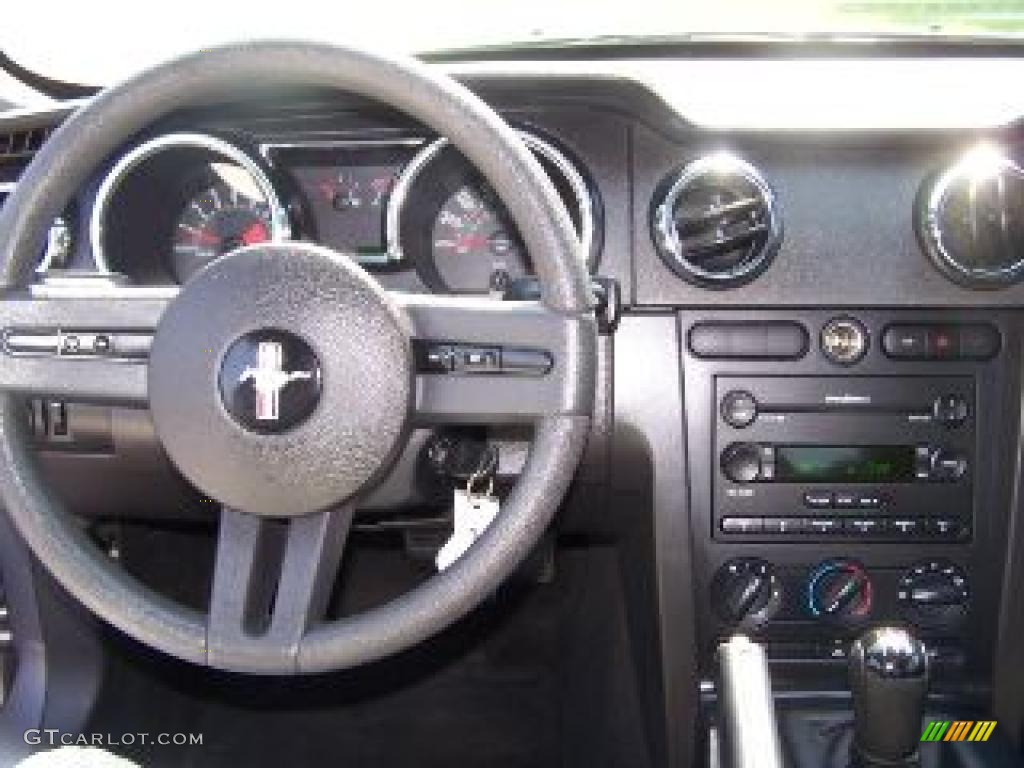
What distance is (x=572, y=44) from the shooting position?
89.0 inches

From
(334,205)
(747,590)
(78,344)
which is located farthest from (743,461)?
(78,344)

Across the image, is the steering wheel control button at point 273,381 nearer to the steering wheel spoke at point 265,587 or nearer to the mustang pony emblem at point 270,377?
the mustang pony emblem at point 270,377

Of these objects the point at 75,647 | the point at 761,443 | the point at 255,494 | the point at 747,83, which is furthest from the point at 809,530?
the point at 75,647

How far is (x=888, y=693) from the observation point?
163cm

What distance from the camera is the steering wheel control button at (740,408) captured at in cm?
187

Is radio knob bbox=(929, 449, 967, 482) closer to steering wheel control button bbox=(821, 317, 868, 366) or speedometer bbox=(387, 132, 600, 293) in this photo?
steering wheel control button bbox=(821, 317, 868, 366)

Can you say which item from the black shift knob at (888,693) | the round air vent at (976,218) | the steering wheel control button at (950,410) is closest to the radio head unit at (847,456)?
the steering wheel control button at (950,410)

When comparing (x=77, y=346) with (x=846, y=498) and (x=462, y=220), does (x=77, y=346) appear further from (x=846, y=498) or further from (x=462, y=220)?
(x=846, y=498)

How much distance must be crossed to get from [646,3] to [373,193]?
1.91ft

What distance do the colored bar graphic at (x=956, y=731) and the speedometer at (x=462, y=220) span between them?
2.40ft

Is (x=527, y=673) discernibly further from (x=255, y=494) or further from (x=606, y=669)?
(x=255, y=494)

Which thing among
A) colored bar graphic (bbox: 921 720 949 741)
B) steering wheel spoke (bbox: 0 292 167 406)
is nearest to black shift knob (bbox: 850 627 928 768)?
colored bar graphic (bbox: 921 720 949 741)

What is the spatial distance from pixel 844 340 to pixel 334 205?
676 mm

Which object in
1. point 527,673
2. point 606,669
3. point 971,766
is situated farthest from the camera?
point 527,673
